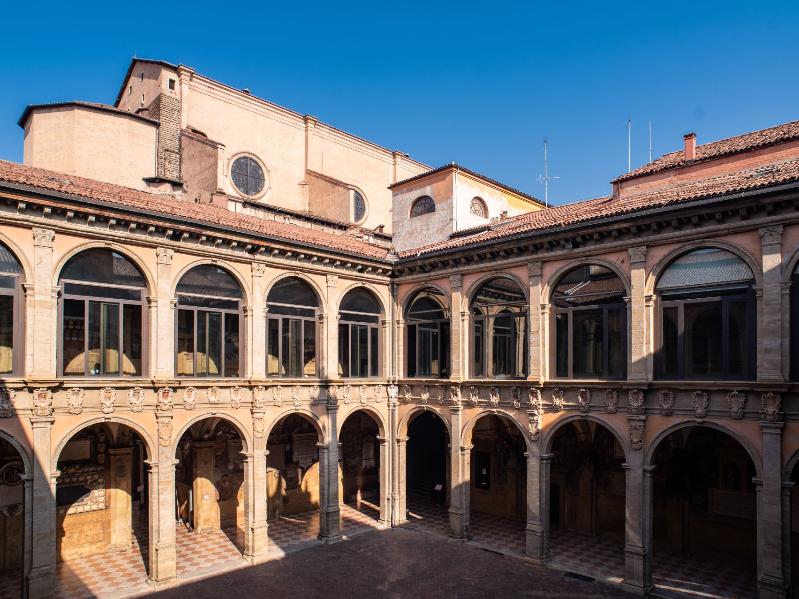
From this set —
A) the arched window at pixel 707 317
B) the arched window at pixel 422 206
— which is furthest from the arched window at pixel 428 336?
the arched window at pixel 707 317

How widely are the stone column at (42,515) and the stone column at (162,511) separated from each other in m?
2.47

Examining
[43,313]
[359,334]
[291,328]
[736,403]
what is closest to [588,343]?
[736,403]

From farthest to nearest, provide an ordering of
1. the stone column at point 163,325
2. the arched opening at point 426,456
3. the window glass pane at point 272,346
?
the arched opening at point 426,456 < the window glass pane at point 272,346 < the stone column at point 163,325

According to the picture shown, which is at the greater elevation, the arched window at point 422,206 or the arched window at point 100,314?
the arched window at point 422,206

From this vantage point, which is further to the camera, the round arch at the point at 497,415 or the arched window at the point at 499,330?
the arched window at the point at 499,330

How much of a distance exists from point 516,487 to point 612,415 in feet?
25.9

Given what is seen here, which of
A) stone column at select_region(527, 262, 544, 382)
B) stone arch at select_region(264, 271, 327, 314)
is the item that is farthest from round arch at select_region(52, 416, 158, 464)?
stone column at select_region(527, 262, 544, 382)

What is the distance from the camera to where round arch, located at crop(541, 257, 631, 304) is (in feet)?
55.3

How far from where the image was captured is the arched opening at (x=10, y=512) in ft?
55.1

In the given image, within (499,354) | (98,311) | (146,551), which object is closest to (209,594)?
(146,551)

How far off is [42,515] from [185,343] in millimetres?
5877

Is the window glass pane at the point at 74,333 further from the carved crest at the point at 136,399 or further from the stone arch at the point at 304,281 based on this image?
the stone arch at the point at 304,281

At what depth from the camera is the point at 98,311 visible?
15.8m

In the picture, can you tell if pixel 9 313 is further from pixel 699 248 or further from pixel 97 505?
pixel 699 248
